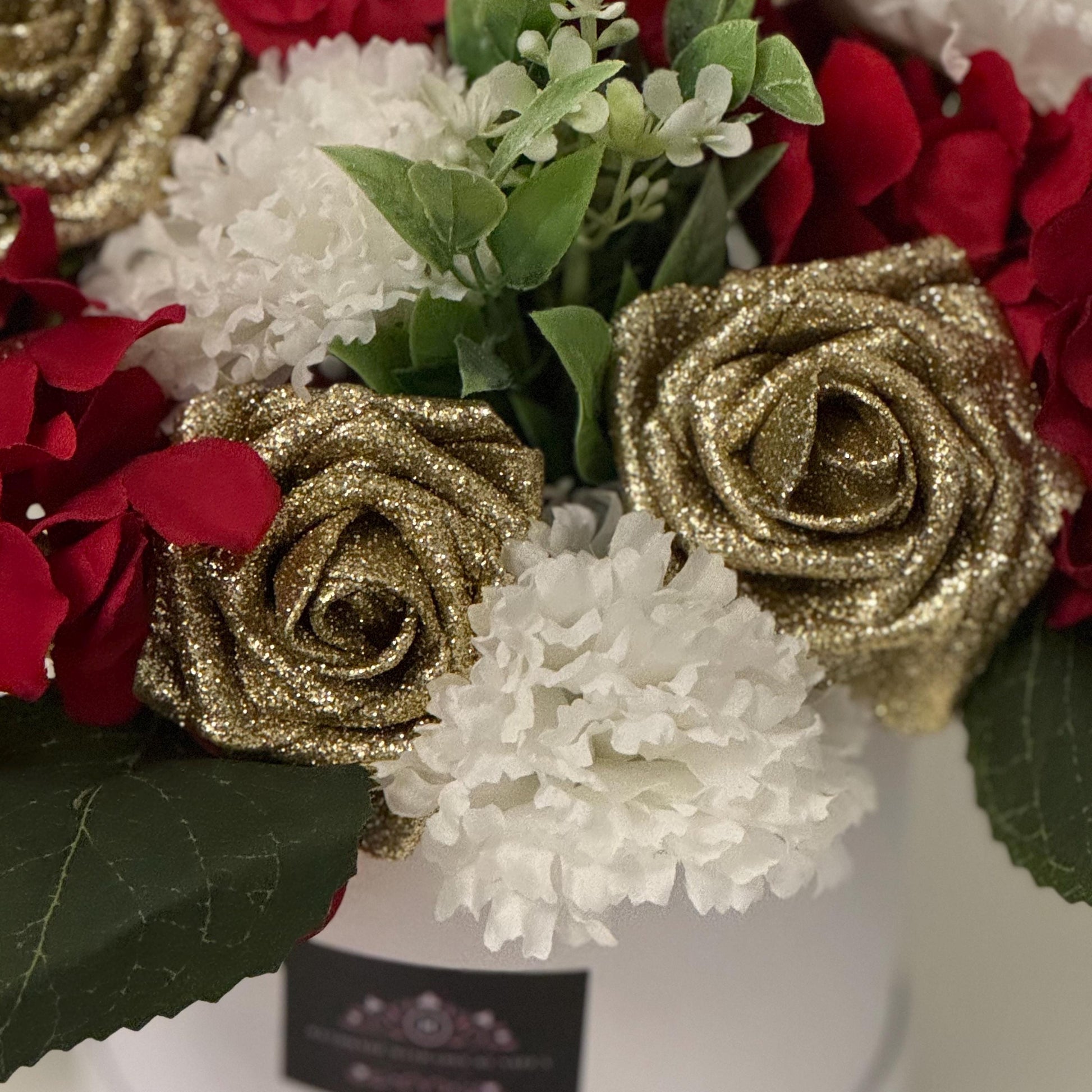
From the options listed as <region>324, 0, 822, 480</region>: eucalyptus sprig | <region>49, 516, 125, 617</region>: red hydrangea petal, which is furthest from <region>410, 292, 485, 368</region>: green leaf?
<region>49, 516, 125, 617</region>: red hydrangea petal

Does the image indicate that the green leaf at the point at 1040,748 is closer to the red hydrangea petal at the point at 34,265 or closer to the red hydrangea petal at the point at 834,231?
the red hydrangea petal at the point at 834,231

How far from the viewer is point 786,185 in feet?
1.42

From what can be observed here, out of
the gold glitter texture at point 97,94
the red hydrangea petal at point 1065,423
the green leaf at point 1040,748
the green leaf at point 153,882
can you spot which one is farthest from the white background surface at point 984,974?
the gold glitter texture at point 97,94

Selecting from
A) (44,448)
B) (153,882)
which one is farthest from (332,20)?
(153,882)

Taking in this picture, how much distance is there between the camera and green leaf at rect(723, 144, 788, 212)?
1.39 ft

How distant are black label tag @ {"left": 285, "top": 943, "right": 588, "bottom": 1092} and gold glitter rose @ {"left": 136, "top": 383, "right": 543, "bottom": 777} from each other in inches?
4.7

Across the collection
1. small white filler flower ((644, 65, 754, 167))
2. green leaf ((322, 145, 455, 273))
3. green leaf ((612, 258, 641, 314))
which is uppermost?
small white filler flower ((644, 65, 754, 167))

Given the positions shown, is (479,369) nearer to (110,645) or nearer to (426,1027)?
(110,645)

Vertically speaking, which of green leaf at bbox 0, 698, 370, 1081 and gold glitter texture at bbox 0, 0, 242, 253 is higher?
gold glitter texture at bbox 0, 0, 242, 253

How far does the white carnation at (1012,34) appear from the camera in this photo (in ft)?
1.44

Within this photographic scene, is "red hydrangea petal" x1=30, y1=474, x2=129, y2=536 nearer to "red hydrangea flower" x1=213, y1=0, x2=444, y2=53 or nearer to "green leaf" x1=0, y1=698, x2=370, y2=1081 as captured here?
"green leaf" x1=0, y1=698, x2=370, y2=1081

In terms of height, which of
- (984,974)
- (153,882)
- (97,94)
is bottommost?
(984,974)

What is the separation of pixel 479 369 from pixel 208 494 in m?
0.09

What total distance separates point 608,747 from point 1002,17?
29cm
